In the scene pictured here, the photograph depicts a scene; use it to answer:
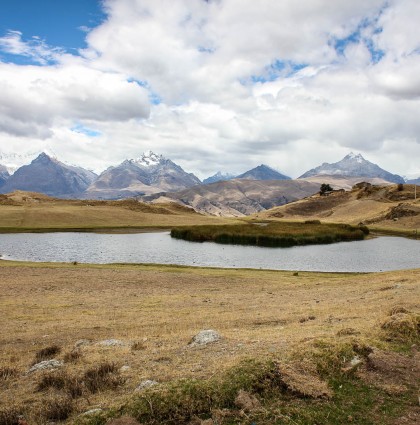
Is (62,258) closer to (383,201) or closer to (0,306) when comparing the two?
(0,306)

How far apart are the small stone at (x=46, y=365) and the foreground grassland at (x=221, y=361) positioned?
17.2 inches

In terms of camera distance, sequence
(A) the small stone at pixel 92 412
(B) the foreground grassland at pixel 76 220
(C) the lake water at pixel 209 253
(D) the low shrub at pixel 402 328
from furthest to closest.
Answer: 1. (B) the foreground grassland at pixel 76 220
2. (C) the lake water at pixel 209 253
3. (D) the low shrub at pixel 402 328
4. (A) the small stone at pixel 92 412

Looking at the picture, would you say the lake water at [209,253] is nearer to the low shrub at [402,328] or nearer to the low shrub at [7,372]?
the low shrub at [402,328]

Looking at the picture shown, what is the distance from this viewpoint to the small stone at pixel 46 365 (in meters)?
14.6

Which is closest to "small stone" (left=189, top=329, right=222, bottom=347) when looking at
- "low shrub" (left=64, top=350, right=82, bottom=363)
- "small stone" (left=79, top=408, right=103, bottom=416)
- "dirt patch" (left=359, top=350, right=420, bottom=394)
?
"low shrub" (left=64, top=350, right=82, bottom=363)

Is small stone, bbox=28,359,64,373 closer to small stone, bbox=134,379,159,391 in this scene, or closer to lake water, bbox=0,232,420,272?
small stone, bbox=134,379,159,391

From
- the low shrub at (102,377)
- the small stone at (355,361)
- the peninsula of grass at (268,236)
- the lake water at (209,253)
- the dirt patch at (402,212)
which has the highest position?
the dirt patch at (402,212)

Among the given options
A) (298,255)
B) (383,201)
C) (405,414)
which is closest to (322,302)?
(405,414)

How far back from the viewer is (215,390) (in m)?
10.4

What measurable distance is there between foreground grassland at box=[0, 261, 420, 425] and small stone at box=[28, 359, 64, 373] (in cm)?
44

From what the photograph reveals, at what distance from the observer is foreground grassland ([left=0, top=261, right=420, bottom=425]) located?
10.0 meters

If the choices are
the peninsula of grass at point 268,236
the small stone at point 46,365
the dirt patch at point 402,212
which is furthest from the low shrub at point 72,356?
the dirt patch at point 402,212

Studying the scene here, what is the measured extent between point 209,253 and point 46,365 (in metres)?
64.9

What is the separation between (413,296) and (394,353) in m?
13.5
